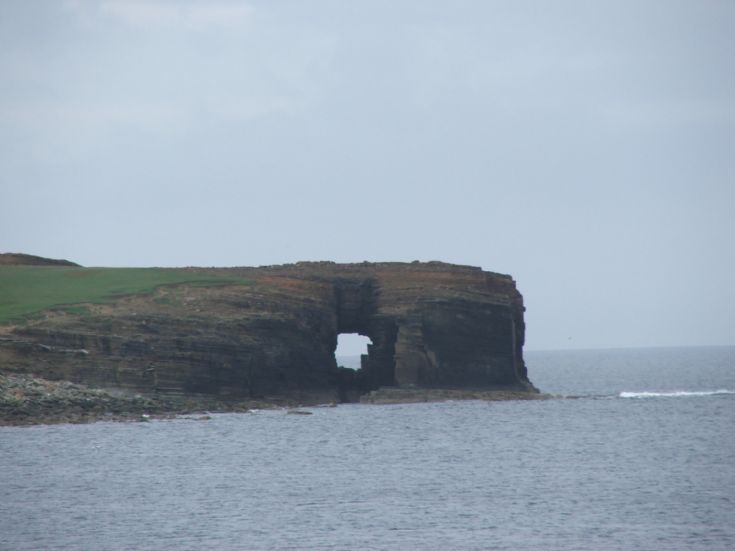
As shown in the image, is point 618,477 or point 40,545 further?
point 618,477

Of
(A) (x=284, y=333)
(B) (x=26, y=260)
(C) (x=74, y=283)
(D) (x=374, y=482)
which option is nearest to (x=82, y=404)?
(A) (x=284, y=333)

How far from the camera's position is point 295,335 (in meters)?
76.8

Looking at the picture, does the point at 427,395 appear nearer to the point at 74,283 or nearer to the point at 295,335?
the point at 295,335

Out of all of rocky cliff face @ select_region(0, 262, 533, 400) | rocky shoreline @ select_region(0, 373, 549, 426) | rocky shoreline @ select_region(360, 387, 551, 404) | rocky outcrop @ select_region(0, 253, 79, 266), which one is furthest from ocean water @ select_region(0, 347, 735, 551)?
rocky outcrop @ select_region(0, 253, 79, 266)

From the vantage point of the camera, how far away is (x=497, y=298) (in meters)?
83.9

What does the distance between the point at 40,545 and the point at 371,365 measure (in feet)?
164

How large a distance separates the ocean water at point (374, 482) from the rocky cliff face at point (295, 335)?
482 cm

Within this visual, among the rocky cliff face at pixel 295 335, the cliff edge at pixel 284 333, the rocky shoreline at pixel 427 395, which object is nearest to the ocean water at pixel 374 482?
the rocky cliff face at pixel 295 335

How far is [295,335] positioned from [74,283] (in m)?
15.0

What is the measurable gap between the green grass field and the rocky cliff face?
146 centimetres

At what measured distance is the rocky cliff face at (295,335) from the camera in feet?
227

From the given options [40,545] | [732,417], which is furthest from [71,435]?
[732,417]

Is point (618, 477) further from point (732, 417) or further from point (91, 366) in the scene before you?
point (91, 366)

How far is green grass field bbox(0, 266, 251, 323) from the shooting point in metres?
74.2
